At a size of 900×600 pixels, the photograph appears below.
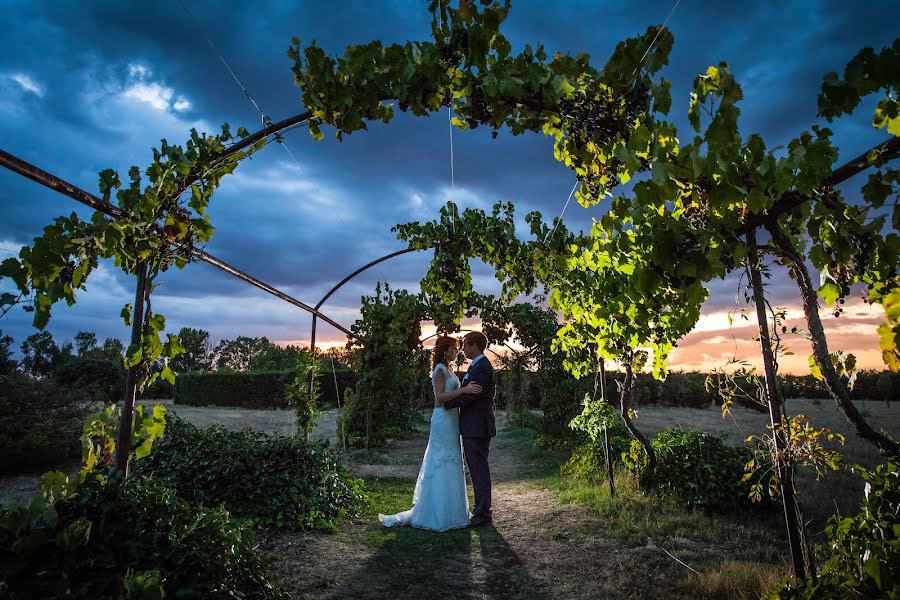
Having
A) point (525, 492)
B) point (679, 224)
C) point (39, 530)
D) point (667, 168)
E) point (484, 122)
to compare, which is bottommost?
point (525, 492)

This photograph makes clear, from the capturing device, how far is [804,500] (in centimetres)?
587

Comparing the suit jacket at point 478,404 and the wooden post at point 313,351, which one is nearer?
the suit jacket at point 478,404

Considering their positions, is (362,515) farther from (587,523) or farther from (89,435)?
(89,435)

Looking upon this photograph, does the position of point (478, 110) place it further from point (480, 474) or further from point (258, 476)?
point (258, 476)

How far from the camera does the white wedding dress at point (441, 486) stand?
17.2 ft

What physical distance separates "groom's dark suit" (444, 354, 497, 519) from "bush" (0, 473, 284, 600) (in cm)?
295

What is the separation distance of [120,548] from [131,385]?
1.08 metres

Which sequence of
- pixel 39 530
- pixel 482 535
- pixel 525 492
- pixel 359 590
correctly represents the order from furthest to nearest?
pixel 525 492 → pixel 482 535 → pixel 359 590 → pixel 39 530

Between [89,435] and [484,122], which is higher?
[484,122]

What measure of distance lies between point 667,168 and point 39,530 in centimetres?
300

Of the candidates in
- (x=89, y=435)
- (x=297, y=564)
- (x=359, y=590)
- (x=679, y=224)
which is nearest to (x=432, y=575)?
(x=359, y=590)

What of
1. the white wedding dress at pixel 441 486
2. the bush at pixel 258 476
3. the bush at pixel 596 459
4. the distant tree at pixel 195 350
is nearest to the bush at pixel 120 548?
the bush at pixel 258 476

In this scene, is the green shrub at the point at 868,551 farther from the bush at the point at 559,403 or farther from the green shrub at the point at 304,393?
the bush at the point at 559,403

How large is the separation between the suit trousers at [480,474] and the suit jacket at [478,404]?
0.11 meters
